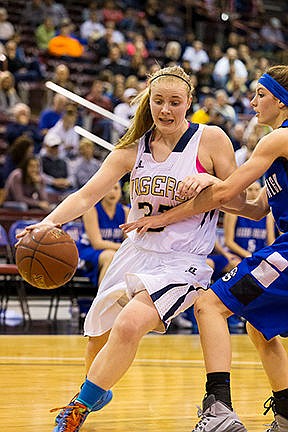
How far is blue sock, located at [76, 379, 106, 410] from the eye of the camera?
3.74 m

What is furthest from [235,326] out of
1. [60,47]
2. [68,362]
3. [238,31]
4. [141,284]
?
[238,31]

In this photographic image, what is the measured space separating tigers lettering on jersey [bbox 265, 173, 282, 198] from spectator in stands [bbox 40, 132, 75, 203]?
706 centimetres

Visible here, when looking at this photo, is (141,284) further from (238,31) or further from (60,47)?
(238,31)

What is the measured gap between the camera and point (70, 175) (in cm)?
1092

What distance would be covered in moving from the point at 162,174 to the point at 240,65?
11.9m

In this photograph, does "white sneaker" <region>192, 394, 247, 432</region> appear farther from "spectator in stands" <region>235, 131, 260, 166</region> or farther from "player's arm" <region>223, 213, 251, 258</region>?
"spectator in stands" <region>235, 131, 260, 166</region>

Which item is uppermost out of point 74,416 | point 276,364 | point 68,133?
point 276,364

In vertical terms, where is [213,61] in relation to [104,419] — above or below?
below

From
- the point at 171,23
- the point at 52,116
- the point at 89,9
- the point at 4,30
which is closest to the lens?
the point at 52,116

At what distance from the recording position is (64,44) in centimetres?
1470

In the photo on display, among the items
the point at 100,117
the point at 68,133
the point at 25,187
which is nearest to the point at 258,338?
the point at 25,187

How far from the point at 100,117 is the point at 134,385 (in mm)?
7967

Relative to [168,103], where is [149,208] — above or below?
below

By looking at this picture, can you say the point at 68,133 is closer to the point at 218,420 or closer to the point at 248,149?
the point at 248,149
